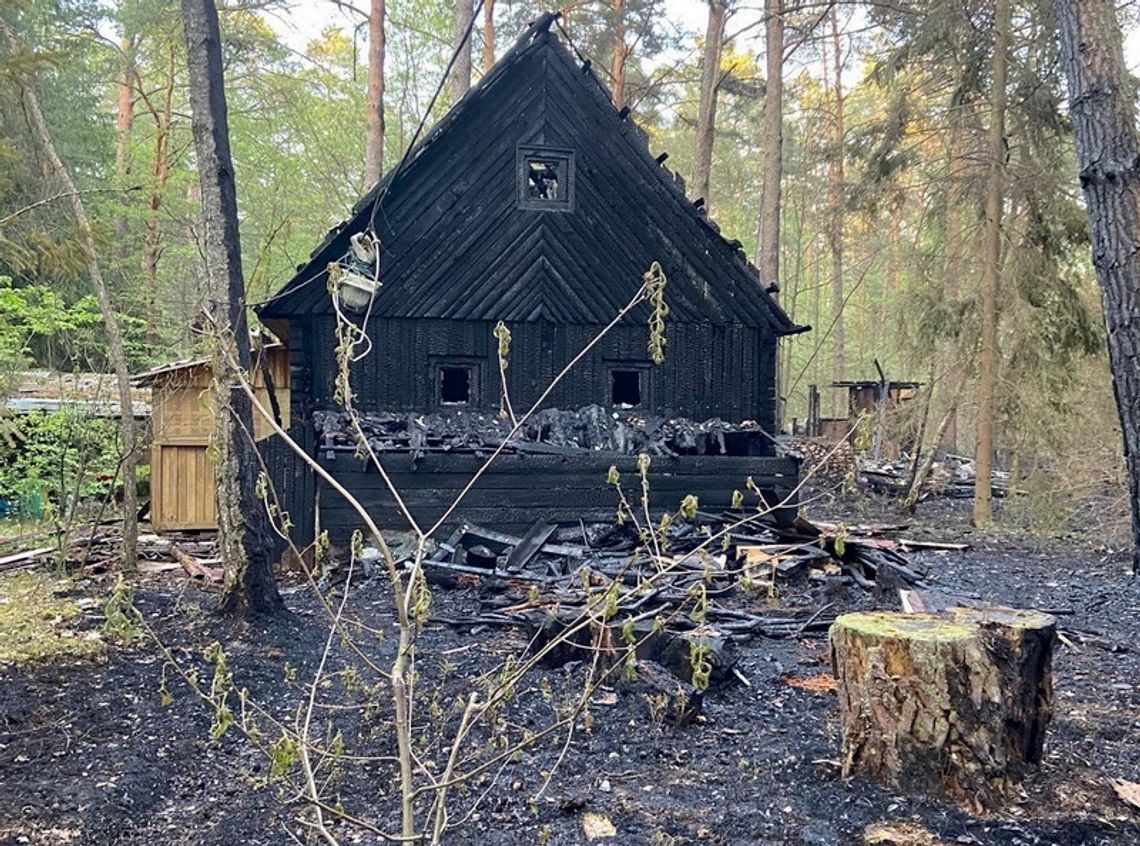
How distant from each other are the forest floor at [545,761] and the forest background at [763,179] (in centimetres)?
365

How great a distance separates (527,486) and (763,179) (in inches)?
531

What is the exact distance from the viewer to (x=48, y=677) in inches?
240

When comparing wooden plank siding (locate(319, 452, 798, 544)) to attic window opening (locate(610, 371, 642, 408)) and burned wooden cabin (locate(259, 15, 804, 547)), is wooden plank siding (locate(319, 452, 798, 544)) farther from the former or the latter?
attic window opening (locate(610, 371, 642, 408))

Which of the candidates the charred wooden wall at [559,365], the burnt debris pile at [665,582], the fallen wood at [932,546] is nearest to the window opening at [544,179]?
the charred wooden wall at [559,365]

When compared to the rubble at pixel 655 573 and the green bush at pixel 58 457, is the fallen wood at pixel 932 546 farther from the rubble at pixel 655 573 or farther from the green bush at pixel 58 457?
the green bush at pixel 58 457

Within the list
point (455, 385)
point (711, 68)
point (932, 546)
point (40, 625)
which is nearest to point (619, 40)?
point (711, 68)

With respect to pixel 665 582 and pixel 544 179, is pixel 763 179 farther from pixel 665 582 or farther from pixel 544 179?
pixel 665 582

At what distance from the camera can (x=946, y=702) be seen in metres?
4.19

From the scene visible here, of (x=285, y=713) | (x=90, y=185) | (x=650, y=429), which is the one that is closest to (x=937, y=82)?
(x=650, y=429)

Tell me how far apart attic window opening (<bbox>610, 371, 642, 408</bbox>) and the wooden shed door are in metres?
6.89

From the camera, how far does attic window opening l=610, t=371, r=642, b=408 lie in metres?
13.9

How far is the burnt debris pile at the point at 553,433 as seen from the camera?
1159cm

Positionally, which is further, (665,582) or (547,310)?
(547,310)

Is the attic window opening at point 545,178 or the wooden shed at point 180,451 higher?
the attic window opening at point 545,178
